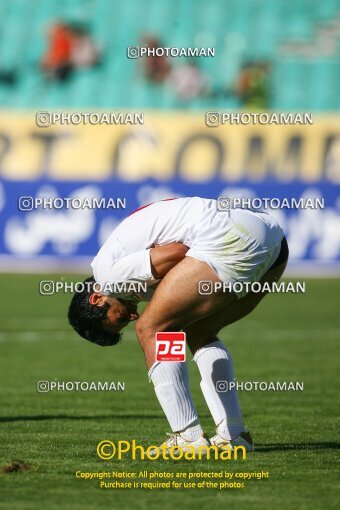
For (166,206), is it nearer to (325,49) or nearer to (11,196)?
(11,196)

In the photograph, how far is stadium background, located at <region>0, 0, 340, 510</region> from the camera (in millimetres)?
6489

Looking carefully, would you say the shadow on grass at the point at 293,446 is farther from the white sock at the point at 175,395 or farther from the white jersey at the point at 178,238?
the white jersey at the point at 178,238

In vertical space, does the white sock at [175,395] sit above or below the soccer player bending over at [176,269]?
below

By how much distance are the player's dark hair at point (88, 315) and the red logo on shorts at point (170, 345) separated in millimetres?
448

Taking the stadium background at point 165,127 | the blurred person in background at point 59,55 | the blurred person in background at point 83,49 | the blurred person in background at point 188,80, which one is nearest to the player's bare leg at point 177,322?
the stadium background at point 165,127

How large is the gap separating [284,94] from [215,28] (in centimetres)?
291

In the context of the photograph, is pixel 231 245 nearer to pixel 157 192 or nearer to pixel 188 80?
pixel 157 192

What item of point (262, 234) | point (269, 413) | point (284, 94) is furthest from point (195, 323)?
point (284, 94)

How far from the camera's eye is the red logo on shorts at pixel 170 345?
6023 millimetres

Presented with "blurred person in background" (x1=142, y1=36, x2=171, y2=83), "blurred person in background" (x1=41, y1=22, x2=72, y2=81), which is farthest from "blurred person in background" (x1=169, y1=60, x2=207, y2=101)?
"blurred person in background" (x1=41, y1=22, x2=72, y2=81)

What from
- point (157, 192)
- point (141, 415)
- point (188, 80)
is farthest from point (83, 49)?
point (141, 415)

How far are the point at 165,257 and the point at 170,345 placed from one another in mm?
482

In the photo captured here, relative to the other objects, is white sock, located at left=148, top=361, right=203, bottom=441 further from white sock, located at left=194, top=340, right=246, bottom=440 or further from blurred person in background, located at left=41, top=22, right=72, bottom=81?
blurred person in background, located at left=41, top=22, right=72, bottom=81

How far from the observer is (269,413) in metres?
8.73
